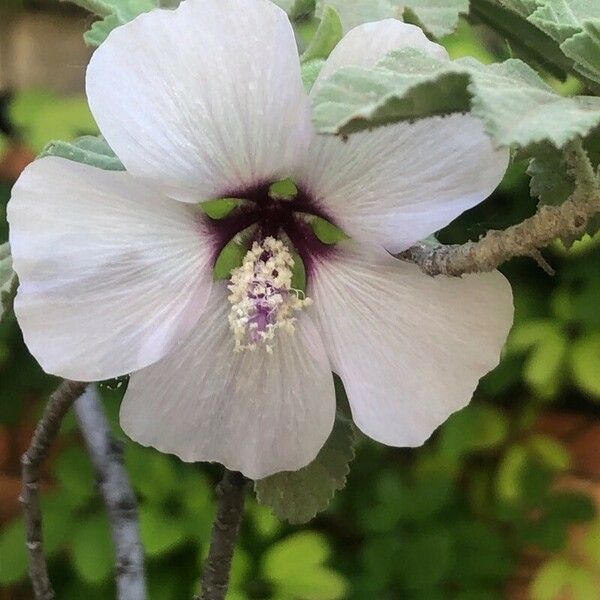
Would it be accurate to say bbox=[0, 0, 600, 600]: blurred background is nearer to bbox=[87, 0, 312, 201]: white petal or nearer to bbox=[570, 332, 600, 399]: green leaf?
bbox=[570, 332, 600, 399]: green leaf

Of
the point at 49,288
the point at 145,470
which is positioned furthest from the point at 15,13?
the point at 49,288

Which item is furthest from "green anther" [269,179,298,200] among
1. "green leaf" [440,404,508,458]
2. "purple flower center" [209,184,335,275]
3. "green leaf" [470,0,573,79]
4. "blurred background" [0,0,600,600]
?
"green leaf" [440,404,508,458]

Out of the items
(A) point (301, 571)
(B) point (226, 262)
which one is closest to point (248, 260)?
(B) point (226, 262)

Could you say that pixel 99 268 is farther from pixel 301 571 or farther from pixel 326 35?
pixel 301 571

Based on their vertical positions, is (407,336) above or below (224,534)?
above

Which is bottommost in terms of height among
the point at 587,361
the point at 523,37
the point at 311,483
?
the point at 587,361

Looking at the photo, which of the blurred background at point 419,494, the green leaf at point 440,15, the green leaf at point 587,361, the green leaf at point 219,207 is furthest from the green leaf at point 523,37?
the green leaf at point 587,361

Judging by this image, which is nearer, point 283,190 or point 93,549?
point 283,190
